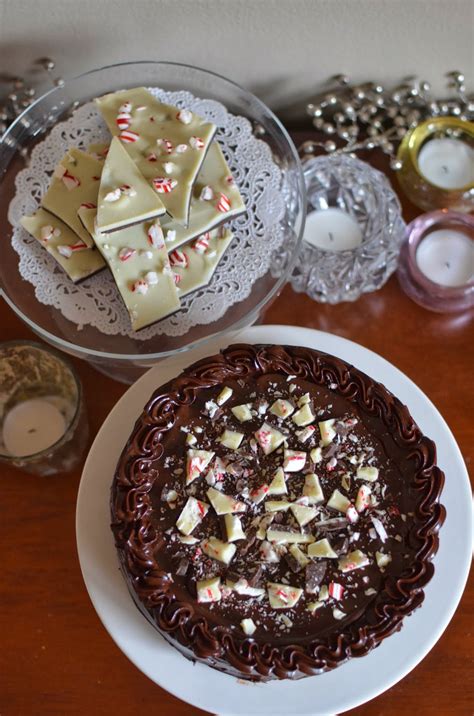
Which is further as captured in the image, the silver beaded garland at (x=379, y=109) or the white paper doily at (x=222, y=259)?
the silver beaded garland at (x=379, y=109)

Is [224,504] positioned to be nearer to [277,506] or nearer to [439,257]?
[277,506]

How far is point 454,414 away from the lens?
1.27 m

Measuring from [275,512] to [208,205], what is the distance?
1.44 ft

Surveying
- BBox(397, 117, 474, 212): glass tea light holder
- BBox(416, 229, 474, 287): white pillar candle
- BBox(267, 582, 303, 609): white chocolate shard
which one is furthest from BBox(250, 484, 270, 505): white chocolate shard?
BBox(397, 117, 474, 212): glass tea light holder

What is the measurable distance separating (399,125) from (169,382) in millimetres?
624

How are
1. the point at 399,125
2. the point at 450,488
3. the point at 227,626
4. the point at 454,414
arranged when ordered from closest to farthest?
the point at 227,626 < the point at 450,488 < the point at 454,414 < the point at 399,125

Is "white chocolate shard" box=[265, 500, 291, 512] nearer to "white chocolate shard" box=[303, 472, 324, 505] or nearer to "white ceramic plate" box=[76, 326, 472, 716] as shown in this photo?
"white chocolate shard" box=[303, 472, 324, 505]

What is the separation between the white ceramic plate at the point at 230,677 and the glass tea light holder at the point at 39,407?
0.08m

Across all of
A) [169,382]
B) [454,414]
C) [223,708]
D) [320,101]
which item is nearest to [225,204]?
[169,382]

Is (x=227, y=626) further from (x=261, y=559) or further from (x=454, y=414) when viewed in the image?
(x=454, y=414)

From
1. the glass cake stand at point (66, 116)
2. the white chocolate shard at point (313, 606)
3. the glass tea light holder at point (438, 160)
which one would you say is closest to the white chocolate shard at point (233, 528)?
the white chocolate shard at point (313, 606)

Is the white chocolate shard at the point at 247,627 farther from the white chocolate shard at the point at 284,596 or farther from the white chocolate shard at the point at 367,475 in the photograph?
the white chocolate shard at the point at 367,475

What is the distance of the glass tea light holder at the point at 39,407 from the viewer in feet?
3.94

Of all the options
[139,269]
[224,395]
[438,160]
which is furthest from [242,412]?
[438,160]
